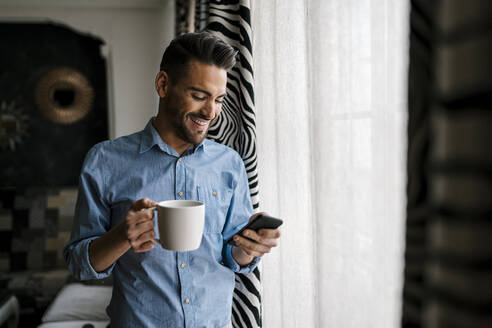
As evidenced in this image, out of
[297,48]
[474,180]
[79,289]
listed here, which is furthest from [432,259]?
[79,289]

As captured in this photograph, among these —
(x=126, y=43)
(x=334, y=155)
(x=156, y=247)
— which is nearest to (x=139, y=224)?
(x=156, y=247)

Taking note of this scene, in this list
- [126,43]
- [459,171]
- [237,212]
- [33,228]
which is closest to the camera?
[459,171]

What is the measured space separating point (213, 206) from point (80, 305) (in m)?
1.74

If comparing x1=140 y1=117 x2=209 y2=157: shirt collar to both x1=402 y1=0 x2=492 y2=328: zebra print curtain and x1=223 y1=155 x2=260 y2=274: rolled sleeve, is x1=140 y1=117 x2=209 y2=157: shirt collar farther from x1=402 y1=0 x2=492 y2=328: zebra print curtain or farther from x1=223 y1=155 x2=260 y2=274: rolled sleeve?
x1=402 y1=0 x2=492 y2=328: zebra print curtain

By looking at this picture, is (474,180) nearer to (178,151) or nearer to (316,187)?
(316,187)

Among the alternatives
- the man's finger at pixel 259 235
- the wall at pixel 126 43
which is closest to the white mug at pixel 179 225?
the man's finger at pixel 259 235

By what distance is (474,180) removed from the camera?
0.95 ft

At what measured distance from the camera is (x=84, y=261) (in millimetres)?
872

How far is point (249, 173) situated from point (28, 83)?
10.9 ft

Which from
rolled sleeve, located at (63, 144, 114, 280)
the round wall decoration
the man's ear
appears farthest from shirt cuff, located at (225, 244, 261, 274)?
the round wall decoration

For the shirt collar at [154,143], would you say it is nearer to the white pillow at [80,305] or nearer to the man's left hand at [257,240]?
the man's left hand at [257,240]

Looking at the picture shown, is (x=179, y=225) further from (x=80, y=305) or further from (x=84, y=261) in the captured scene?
(x=80, y=305)

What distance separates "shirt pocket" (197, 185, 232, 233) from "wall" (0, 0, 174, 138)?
2963 millimetres

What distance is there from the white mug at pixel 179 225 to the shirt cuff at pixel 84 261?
235 millimetres
